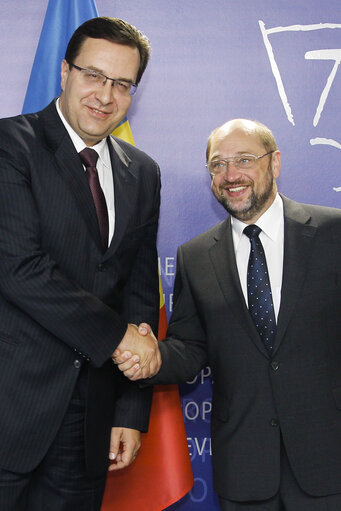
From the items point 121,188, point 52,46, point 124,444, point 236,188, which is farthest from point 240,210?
point 52,46

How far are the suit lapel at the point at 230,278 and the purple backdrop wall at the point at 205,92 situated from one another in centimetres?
56

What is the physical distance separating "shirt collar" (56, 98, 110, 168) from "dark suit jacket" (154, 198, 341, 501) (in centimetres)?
58

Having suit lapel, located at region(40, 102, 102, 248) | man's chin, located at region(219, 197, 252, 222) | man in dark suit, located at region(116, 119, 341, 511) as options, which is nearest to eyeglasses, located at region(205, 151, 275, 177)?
man in dark suit, located at region(116, 119, 341, 511)

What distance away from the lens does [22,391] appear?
1827 millimetres

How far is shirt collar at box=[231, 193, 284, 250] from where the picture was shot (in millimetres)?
2238

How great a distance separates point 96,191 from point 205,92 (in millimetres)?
1099

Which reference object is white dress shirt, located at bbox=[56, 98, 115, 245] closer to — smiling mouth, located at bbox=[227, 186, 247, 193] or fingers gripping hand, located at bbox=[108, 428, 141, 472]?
smiling mouth, located at bbox=[227, 186, 247, 193]

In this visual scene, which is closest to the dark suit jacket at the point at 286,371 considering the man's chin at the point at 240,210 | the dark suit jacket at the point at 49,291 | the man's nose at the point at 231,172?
the man's chin at the point at 240,210

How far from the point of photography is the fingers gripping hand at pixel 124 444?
85.1 inches

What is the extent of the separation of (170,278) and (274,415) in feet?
3.28

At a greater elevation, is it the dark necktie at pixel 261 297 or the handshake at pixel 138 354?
the dark necktie at pixel 261 297

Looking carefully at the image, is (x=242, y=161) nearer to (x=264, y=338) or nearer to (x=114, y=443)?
(x=264, y=338)

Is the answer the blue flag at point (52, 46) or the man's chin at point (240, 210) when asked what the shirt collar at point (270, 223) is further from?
the blue flag at point (52, 46)

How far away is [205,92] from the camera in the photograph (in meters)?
2.88
